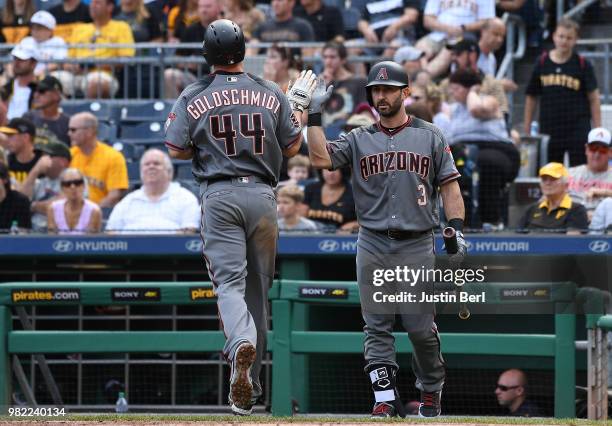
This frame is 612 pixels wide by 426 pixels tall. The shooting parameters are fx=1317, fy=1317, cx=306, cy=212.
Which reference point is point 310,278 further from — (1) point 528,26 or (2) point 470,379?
(1) point 528,26

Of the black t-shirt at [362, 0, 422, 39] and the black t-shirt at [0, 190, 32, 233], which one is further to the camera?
the black t-shirt at [362, 0, 422, 39]

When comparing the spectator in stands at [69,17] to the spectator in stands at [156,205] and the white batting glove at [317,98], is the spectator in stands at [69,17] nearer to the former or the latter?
the spectator in stands at [156,205]

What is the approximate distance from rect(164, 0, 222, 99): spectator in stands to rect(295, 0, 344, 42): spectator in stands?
937 mm

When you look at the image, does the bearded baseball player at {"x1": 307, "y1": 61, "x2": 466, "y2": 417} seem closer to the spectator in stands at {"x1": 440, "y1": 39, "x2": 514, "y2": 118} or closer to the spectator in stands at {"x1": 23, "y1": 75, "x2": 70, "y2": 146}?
the spectator in stands at {"x1": 440, "y1": 39, "x2": 514, "y2": 118}

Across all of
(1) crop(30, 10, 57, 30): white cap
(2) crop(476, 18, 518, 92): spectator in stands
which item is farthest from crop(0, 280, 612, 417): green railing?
(1) crop(30, 10, 57, 30): white cap

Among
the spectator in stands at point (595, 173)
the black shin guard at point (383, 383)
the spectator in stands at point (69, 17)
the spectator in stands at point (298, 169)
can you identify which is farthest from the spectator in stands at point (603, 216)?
the spectator in stands at point (69, 17)

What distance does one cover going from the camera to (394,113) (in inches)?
274

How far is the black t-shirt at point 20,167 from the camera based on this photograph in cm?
1148

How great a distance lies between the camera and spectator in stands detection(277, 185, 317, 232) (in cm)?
991

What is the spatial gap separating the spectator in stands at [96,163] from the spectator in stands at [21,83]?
1.51m

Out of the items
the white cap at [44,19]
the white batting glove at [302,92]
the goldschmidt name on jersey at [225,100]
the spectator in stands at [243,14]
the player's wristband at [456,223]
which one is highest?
the spectator in stands at [243,14]

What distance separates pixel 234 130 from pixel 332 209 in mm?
3727

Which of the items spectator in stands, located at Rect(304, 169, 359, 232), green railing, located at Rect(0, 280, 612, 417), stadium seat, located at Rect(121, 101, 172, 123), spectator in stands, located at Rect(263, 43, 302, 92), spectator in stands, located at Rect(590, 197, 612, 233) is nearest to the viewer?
green railing, located at Rect(0, 280, 612, 417)

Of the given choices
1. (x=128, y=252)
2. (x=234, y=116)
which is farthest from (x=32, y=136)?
(x=234, y=116)
